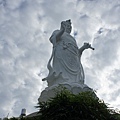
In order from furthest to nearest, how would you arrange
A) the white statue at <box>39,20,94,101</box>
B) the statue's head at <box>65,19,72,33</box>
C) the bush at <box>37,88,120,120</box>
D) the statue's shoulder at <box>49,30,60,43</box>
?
the statue's head at <box>65,19,72,33</box>, the statue's shoulder at <box>49,30,60,43</box>, the white statue at <box>39,20,94,101</box>, the bush at <box>37,88,120,120</box>

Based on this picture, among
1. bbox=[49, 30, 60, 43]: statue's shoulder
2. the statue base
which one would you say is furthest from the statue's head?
the statue base

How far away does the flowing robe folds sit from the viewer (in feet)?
35.7

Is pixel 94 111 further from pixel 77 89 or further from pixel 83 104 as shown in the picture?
pixel 77 89

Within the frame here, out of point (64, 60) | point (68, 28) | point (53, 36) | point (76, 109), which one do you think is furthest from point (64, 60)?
point (76, 109)

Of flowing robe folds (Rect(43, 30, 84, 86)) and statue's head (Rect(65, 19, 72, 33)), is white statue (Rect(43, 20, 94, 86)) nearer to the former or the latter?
flowing robe folds (Rect(43, 30, 84, 86))

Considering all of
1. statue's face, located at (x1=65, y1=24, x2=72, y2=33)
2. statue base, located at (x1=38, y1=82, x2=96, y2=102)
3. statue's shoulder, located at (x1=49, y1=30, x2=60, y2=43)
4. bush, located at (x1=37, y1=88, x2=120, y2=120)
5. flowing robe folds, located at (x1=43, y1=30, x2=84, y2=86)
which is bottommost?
bush, located at (x1=37, y1=88, x2=120, y2=120)

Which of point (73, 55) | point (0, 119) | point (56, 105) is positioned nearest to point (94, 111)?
point (56, 105)

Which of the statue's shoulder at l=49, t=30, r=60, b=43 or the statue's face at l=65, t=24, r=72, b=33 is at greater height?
the statue's face at l=65, t=24, r=72, b=33

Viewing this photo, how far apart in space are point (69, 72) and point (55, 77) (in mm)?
720

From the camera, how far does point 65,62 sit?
1154 cm

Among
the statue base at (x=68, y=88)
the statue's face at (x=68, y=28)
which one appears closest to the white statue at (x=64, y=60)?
the statue's face at (x=68, y=28)

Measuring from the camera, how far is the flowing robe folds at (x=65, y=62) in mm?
10891

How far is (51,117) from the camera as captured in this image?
617 cm

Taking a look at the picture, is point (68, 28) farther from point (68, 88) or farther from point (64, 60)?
point (68, 88)
